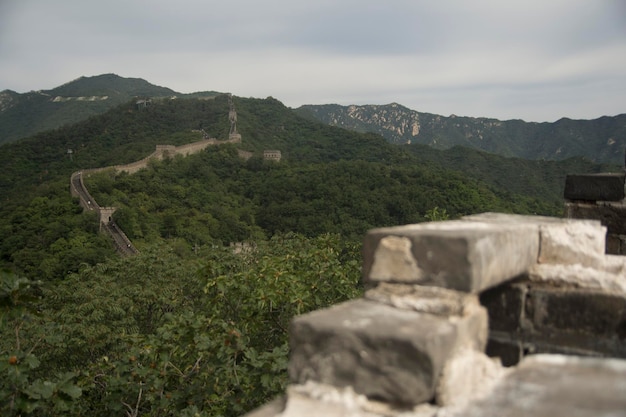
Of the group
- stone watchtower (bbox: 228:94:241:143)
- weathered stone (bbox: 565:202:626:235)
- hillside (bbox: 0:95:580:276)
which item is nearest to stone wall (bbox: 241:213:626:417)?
weathered stone (bbox: 565:202:626:235)

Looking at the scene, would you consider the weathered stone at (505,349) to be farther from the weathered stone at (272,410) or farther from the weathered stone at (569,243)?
the weathered stone at (272,410)

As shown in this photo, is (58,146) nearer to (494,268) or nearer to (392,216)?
(392,216)

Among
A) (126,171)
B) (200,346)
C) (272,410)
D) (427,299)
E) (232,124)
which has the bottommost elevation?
(126,171)

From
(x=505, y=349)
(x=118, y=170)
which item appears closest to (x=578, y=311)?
(x=505, y=349)

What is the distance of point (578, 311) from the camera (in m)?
1.77

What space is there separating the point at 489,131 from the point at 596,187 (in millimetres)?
141336

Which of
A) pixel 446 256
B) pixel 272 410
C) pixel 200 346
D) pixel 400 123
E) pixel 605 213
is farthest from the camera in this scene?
pixel 400 123

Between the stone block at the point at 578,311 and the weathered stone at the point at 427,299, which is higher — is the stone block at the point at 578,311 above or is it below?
below

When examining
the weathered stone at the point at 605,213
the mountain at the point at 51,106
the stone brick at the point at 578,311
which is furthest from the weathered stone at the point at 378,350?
the mountain at the point at 51,106

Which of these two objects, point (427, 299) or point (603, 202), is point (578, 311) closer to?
point (427, 299)

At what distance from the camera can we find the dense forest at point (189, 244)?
3930 mm

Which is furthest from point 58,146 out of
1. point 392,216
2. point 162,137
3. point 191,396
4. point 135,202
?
point 191,396

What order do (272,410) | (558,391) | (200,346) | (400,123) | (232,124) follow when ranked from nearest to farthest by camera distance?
(558,391), (272,410), (200,346), (232,124), (400,123)

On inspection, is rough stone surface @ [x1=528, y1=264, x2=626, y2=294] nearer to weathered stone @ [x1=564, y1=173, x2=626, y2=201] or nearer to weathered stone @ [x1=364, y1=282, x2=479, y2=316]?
weathered stone @ [x1=364, y1=282, x2=479, y2=316]
